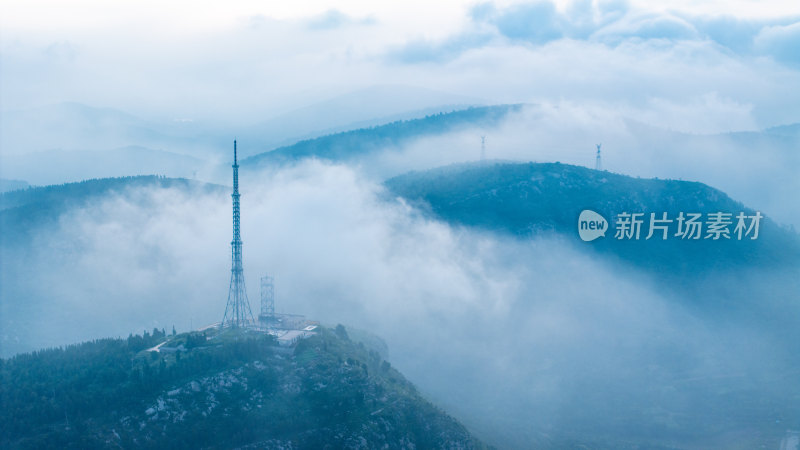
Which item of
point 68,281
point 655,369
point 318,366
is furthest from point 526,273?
point 68,281

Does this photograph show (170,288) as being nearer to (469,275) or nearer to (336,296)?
(336,296)

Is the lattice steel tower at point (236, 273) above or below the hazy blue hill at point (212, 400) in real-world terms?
above

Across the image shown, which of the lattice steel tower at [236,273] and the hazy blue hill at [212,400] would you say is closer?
the hazy blue hill at [212,400]

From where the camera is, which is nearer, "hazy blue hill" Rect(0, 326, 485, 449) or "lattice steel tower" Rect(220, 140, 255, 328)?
"hazy blue hill" Rect(0, 326, 485, 449)

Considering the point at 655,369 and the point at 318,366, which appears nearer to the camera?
the point at 318,366

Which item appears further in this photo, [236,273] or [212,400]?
[236,273]

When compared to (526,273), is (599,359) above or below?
below

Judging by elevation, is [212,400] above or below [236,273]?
below

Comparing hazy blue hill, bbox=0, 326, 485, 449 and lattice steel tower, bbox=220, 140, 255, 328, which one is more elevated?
lattice steel tower, bbox=220, 140, 255, 328
